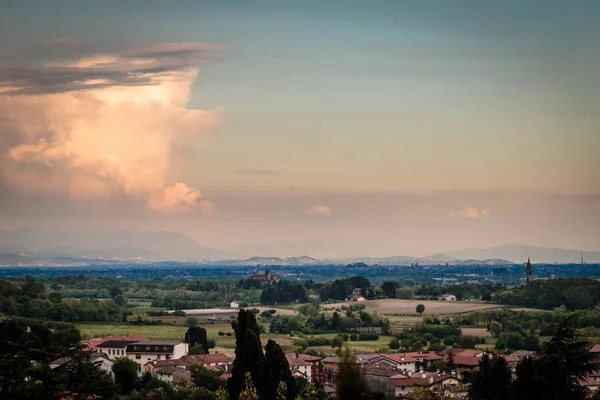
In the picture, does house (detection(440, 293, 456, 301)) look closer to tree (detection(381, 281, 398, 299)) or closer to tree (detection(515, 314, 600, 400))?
tree (detection(381, 281, 398, 299))

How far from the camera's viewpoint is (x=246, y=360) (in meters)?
32.2

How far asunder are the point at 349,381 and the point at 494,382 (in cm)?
990

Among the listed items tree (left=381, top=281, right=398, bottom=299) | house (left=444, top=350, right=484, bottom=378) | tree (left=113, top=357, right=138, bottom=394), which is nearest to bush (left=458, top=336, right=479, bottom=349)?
house (left=444, top=350, right=484, bottom=378)

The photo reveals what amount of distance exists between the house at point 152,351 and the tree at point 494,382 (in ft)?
93.2

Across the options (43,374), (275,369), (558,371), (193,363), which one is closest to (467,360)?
(193,363)

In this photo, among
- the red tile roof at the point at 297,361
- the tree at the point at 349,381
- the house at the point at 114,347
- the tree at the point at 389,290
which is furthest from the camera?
the tree at the point at 389,290

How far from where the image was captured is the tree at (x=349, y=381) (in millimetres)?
18594

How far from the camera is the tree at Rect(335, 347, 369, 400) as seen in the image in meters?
18.6

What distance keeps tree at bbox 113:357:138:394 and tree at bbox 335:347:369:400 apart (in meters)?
23.0

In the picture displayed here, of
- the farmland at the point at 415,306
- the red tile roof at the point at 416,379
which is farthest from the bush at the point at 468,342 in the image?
the farmland at the point at 415,306

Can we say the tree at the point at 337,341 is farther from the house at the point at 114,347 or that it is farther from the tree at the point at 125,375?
the tree at the point at 125,375

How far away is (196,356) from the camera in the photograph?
5234 cm

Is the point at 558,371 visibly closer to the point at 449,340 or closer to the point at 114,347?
the point at 114,347

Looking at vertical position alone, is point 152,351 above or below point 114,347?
below
